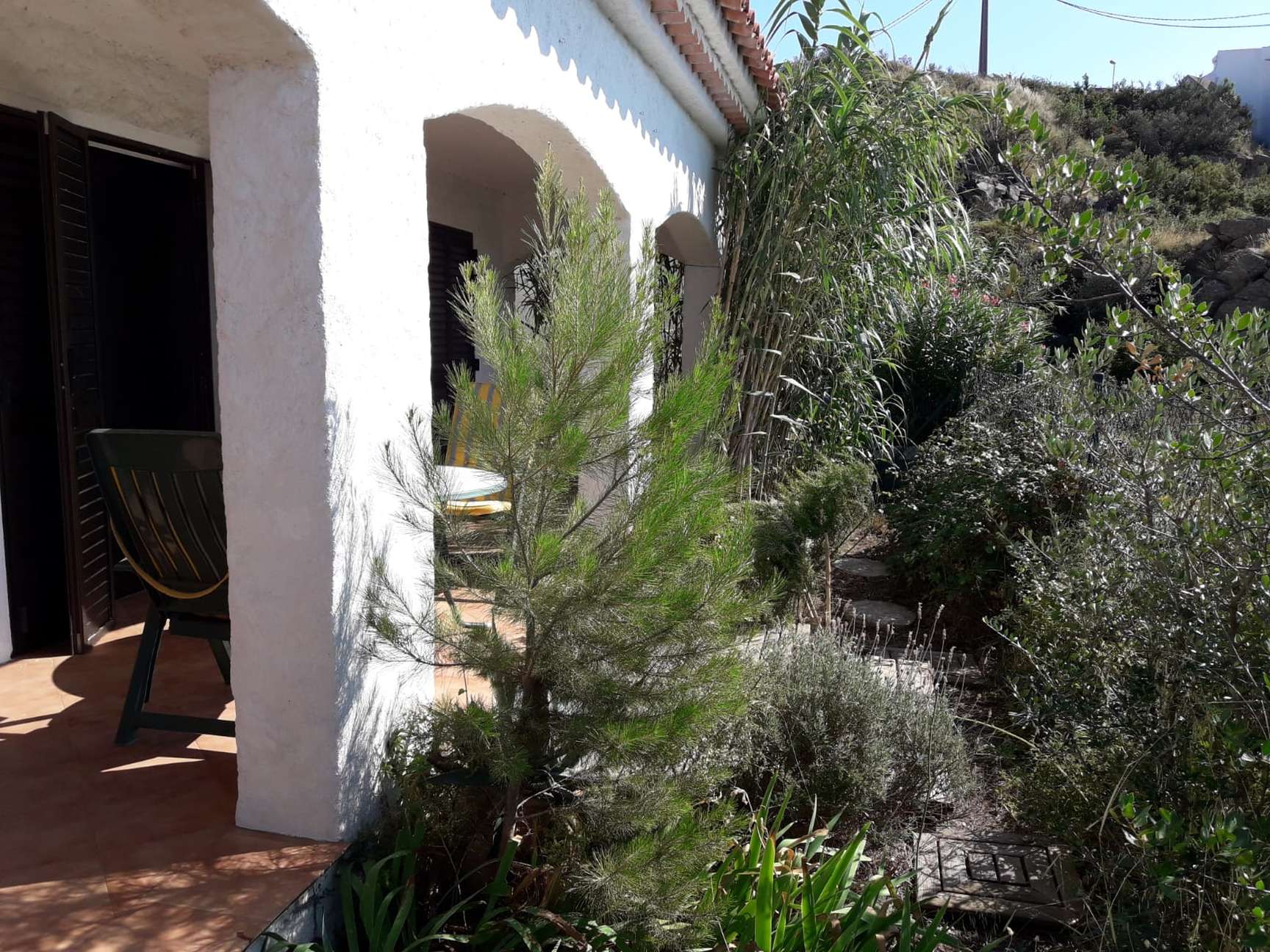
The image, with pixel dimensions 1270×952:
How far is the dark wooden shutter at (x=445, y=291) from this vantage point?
23.8 feet

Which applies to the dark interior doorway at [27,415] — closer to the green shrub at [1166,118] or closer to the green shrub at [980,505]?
the green shrub at [980,505]

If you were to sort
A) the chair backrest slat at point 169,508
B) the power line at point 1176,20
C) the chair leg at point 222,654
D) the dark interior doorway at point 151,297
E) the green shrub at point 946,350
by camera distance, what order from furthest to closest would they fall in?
1. the power line at point 1176,20
2. the green shrub at point 946,350
3. the dark interior doorway at point 151,297
4. the chair leg at point 222,654
5. the chair backrest slat at point 169,508

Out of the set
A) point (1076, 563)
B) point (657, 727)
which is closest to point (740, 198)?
point (1076, 563)

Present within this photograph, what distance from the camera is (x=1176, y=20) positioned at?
115 ft

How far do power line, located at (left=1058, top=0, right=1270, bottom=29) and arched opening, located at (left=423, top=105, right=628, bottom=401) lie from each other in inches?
1272

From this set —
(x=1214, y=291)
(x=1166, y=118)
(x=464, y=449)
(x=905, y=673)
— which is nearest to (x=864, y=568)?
(x=905, y=673)

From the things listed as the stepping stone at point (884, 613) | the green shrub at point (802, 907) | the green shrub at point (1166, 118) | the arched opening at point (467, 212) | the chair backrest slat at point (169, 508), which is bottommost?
the green shrub at point (802, 907)

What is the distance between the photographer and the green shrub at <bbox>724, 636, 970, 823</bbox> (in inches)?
126

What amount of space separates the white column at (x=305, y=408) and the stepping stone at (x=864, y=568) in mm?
4661

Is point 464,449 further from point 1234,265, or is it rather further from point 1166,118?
point 1166,118

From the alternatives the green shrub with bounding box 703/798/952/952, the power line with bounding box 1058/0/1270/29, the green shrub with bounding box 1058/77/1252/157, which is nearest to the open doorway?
the green shrub with bounding box 703/798/952/952

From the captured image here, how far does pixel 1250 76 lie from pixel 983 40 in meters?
8.21

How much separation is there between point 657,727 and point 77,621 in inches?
108

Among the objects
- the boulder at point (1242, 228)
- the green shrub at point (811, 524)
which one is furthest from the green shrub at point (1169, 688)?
the boulder at point (1242, 228)
